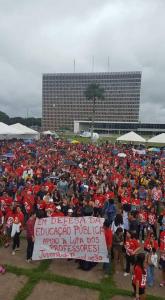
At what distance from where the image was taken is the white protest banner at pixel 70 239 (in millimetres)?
8594

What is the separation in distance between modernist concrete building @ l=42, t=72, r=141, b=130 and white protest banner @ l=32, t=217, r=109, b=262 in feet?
487

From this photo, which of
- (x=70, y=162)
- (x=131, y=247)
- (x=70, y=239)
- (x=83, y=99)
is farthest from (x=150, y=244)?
(x=83, y=99)

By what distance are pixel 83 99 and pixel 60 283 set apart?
158 metres

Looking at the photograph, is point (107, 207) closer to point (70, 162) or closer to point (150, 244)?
point (150, 244)

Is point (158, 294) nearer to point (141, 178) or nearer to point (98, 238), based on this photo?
point (98, 238)

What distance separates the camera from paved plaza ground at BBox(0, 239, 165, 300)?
293 inches

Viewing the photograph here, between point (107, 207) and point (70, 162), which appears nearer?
point (107, 207)

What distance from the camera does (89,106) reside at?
6348 inches

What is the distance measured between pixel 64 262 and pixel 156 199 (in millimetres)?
5773

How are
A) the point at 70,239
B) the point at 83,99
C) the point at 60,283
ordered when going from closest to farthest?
1. the point at 60,283
2. the point at 70,239
3. the point at 83,99

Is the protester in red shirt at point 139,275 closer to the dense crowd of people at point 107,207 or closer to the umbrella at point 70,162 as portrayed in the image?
the dense crowd of people at point 107,207

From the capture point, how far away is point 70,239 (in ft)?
28.6

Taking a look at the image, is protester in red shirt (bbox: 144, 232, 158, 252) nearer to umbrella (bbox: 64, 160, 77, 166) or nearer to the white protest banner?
the white protest banner

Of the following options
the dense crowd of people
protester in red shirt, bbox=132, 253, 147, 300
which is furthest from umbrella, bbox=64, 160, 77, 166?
protester in red shirt, bbox=132, 253, 147, 300
